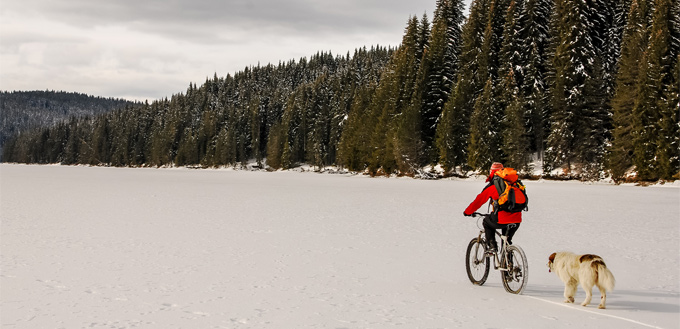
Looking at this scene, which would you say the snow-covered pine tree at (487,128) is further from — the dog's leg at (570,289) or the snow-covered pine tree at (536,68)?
the dog's leg at (570,289)

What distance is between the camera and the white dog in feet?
20.5

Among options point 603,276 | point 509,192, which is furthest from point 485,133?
point 603,276

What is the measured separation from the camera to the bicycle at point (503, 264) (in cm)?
725

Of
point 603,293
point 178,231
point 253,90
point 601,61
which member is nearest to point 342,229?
point 178,231

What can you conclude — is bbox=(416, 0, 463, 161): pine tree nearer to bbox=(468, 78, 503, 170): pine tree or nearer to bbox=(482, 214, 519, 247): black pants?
bbox=(468, 78, 503, 170): pine tree

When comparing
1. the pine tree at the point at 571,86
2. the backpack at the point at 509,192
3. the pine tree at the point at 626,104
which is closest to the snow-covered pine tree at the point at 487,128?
the pine tree at the point at 571,86

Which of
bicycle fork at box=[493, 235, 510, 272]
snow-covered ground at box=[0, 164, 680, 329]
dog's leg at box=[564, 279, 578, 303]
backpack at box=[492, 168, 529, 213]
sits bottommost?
snow-covered ground at box=[0, 164, 680, 329]

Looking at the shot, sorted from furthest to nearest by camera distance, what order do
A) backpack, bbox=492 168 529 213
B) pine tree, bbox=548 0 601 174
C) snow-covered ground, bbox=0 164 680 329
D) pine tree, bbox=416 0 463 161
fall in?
pine tree, bbox=416 0 463 161 → pine tree, bbox=548 0 601 174 → backpack, bbox=492 168 529 213 → snow-covered ground, bbox=0 164 680 329

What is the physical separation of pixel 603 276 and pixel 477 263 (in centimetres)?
224

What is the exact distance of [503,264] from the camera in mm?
7609

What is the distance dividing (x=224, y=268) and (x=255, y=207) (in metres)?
11.3

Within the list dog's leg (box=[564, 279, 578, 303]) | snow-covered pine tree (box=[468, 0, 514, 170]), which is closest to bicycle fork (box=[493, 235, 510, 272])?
dog's leg (box=[564, 279, 578, 303])

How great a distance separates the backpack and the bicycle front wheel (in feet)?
1.92

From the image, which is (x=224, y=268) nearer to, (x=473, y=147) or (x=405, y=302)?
(x=405, y=302)
